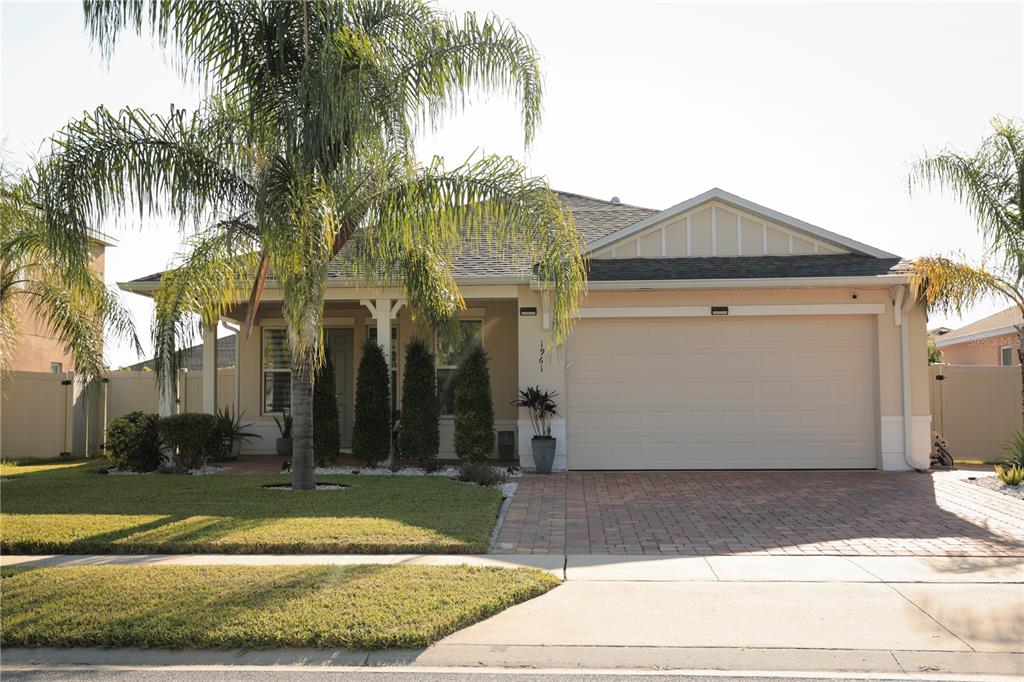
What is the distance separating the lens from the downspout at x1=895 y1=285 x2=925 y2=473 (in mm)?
13875

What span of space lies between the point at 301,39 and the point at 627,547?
743 centimetres

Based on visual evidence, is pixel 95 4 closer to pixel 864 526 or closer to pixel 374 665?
pixel 374 665

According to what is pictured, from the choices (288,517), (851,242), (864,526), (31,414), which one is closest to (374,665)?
(288,517)

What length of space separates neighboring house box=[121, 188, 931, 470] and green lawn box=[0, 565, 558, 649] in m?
7.57

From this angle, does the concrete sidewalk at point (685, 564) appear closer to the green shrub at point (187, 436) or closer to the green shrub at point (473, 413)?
the green shrub at point (187, 436)

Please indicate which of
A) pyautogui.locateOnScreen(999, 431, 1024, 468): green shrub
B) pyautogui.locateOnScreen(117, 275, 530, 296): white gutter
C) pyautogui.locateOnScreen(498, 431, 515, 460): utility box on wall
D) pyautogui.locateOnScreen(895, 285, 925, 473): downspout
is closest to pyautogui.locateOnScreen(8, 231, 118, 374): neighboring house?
pyautogui.locateOnScreen(117, 275, 530, 296): white gutter

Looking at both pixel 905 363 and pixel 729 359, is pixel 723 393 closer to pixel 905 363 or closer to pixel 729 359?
pixel 729 359

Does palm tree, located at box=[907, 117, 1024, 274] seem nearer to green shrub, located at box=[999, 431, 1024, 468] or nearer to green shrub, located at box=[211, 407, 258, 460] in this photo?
green shrub, located at box=[999, 431, 1024, 468]

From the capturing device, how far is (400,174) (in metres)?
10.7

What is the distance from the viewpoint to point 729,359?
14.4 metres

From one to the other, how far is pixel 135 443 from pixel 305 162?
6.55 metres

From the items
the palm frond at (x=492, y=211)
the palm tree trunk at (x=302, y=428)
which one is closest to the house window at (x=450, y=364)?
the palm tree trunk at (x=302, y=428)

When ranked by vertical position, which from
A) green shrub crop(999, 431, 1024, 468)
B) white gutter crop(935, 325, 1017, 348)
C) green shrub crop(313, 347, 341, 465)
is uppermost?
white gutter crop(935, 325, 1017, 348)

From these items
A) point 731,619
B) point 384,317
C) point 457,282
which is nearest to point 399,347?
point 384,317
